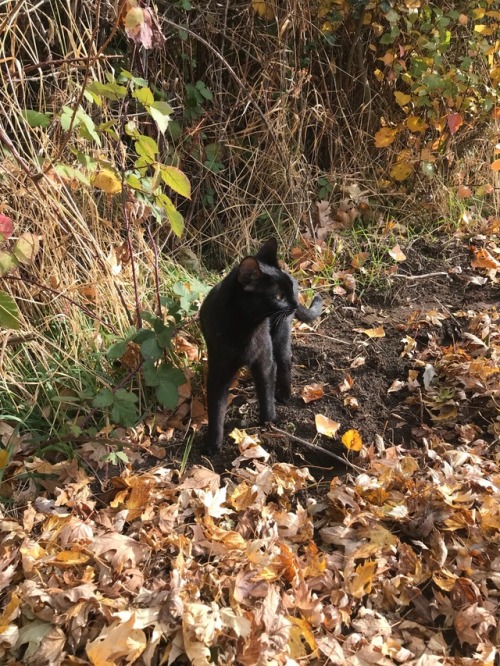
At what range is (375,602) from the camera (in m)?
1.88

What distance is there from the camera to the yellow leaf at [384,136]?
13.4ft

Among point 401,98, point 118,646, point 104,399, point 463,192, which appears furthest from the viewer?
point 463,192

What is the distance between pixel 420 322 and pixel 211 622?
80.6 inches

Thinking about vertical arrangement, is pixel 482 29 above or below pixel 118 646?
above

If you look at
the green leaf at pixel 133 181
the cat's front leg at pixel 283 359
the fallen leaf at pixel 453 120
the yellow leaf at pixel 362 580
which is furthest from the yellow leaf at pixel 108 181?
the fallen leaf at pixel 453 120

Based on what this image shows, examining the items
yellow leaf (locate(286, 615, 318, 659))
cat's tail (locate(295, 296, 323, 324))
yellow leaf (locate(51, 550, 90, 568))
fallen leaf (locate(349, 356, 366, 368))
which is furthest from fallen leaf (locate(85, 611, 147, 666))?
fallen leaf (locate(349, 356, 366, 368))

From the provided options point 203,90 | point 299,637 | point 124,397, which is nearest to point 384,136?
point 203,90

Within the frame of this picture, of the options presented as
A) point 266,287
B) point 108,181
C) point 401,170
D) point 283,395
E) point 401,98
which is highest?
point 108,181

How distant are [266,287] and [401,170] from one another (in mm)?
2271

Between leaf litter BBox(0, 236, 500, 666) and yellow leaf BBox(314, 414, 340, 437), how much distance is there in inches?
0.5

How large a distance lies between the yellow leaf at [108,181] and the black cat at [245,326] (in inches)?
23.0

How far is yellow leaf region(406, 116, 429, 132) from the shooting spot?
4.09 m

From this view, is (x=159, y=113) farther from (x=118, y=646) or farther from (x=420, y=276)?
(x=420, y=276)

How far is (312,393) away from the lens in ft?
9.03
